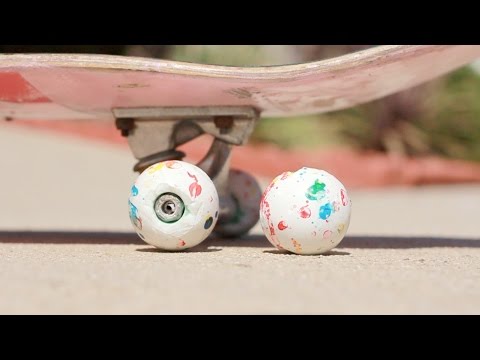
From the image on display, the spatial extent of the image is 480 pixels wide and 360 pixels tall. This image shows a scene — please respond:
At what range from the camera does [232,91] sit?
15.4ft

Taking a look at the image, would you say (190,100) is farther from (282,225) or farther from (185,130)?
(282,225)

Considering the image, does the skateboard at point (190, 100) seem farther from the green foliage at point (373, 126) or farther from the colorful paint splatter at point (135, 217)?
the green foliage at point (373, 126)

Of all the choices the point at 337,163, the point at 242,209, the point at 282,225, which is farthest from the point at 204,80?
the point at 337,163

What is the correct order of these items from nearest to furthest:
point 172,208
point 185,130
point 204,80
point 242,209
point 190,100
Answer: point 172,208 < point 204,80 < point 190,100 < point 185,130 < point 242,209

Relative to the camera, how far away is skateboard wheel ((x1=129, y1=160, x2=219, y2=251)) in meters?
4.20

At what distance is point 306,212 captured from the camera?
13.3ft

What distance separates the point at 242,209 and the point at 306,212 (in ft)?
4.51

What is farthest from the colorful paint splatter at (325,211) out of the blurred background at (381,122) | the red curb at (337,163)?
the blurred background at (381,122)

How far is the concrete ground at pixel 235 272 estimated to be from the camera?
2.71 meters

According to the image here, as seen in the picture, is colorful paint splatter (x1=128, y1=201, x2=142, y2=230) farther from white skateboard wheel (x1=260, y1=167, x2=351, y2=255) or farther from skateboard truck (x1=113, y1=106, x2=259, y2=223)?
skateboard truck (x1=113, y1=106, x2=259, y2=223)

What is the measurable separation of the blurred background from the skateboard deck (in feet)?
32.3

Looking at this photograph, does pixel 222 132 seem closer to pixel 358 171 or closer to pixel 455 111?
pixel 358 171

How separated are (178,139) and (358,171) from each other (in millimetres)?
8366

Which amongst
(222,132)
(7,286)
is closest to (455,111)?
(222,132)
